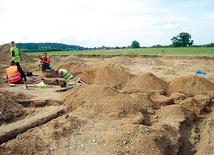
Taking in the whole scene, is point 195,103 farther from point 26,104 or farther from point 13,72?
point 13,72

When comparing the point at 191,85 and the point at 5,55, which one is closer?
the point at 191,85

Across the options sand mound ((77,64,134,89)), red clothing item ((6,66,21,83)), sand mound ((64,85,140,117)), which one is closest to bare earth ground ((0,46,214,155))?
sand mound ((64,85,140,117))

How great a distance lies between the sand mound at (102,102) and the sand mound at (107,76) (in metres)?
3.98

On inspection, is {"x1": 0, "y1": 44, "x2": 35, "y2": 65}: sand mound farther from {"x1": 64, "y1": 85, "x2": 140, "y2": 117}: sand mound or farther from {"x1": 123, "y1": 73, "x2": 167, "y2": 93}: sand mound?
{"x1": 64, "y1": 85, "x2": 140, "y2": 117}: sand mound

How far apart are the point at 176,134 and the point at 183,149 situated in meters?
0.39

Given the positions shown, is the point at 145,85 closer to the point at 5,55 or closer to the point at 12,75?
the point at 12,75

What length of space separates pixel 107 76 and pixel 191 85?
147 inches

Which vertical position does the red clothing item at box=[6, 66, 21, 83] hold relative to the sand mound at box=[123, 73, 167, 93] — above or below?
above

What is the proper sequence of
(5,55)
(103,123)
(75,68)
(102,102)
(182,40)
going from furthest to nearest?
(182,40)
(5,55)
(75,68)
(102,102)
(103,123)

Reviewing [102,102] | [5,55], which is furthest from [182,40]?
[102,102]

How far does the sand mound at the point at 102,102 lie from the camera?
23.8 feet

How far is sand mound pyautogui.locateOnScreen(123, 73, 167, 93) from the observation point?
10.7 metres

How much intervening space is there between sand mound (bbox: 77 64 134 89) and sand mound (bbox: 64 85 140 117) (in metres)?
3.98

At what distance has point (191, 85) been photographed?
436 inches
